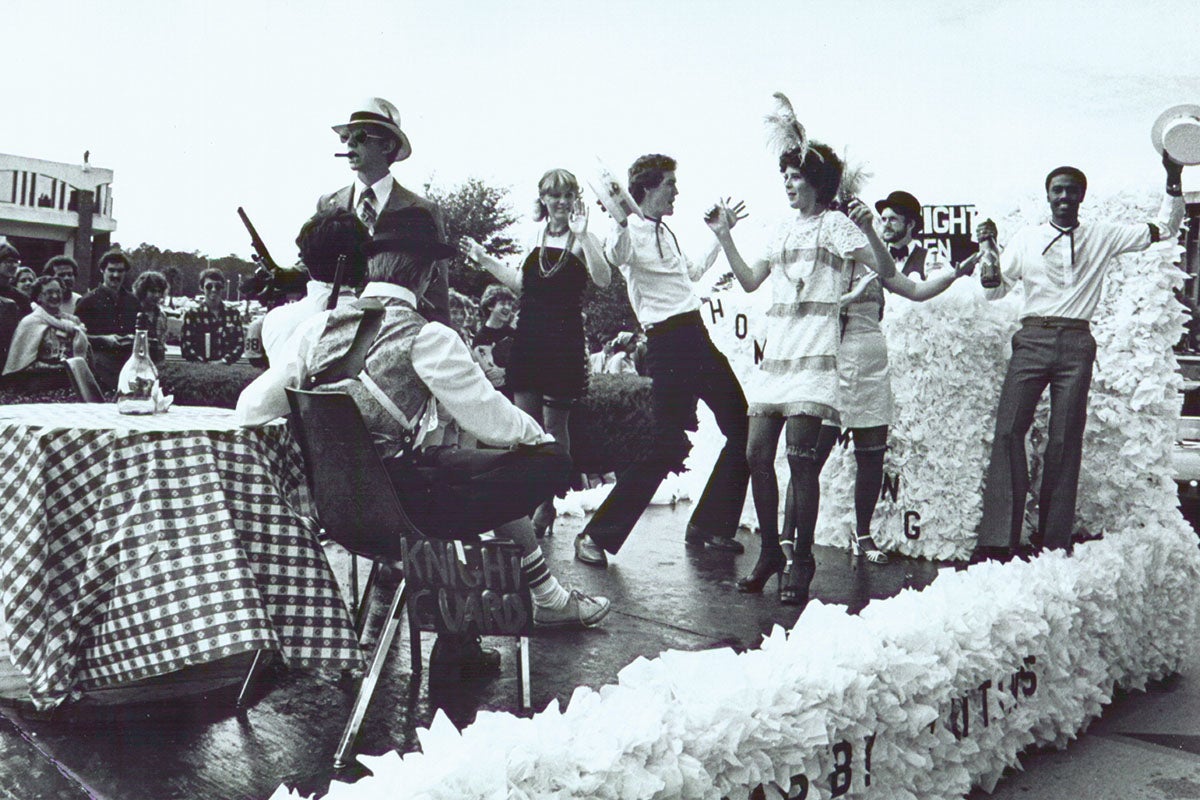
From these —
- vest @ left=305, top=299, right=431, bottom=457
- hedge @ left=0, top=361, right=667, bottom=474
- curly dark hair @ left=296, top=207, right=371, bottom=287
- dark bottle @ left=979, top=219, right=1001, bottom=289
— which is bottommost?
hedge @ left=0, top=361, right=667, bottom=474


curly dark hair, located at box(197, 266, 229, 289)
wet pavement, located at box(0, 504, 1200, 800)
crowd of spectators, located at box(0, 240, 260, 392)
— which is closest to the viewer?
wet pavement, located at box(0, 504, 1200, 800)

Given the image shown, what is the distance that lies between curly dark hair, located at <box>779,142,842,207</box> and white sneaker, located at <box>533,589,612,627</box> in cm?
189

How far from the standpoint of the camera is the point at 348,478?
2.90 metres

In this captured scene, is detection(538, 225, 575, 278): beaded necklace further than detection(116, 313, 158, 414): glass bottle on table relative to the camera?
Yes

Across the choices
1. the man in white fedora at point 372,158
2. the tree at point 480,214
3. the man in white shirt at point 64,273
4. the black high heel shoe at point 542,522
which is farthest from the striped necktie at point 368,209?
the tree at point 480,214

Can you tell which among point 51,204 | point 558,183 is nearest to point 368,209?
point 558,183

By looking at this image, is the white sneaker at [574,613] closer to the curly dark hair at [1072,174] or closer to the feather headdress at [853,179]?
the feather headdress at [853,179]

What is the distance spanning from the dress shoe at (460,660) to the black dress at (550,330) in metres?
2.00

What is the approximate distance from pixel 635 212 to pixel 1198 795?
3.23 metres

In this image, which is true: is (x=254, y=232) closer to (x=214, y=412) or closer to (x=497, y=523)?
(x=214, y=412)

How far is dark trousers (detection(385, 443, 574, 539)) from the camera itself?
3.03 m

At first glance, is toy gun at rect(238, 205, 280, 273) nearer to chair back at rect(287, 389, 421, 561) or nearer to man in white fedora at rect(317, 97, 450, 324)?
man in white fedora at rect(317, 97, 450, 324)

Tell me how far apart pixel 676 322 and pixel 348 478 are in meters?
2.63

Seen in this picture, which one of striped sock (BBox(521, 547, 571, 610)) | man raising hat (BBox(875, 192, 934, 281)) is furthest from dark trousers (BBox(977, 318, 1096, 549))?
striped sock (BBox(521, 547, 571, 610))
